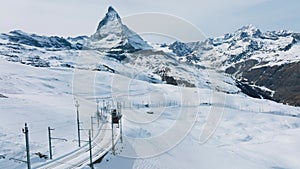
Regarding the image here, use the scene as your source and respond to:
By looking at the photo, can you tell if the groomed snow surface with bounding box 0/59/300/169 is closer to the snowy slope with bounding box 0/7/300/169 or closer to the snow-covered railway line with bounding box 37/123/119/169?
the snowy slope with bounding box 0/7/300/169

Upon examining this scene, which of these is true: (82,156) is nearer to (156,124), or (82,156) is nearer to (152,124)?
(152,124)

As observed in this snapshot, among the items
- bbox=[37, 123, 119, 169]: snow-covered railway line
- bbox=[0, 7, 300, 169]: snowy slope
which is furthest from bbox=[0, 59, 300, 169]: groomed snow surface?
bbox=[37, 123, 119, 169]: snow-covered railway line

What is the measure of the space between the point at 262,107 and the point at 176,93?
1224 inches

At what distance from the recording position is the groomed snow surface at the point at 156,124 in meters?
38.3

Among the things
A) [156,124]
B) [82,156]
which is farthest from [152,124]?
[82,156]

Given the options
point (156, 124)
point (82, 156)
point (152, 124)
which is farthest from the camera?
point (156, 124)

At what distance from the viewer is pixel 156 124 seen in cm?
6725

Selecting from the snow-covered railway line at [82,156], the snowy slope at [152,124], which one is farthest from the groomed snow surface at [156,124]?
the snow-covered railway line at [82,156]

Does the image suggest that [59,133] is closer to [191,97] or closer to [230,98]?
[191,97]

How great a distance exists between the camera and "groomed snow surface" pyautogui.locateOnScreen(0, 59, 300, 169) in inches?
1507

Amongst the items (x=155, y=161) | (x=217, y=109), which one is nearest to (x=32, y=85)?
(x=217, y=109)

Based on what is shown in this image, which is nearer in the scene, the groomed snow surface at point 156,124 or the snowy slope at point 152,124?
the groomed snow surface at point 156,124

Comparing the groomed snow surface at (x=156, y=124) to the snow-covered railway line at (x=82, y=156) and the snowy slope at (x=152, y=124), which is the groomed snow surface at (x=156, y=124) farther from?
the snow-covered railway line at (x=82, y=156)

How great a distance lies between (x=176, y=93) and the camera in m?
123
